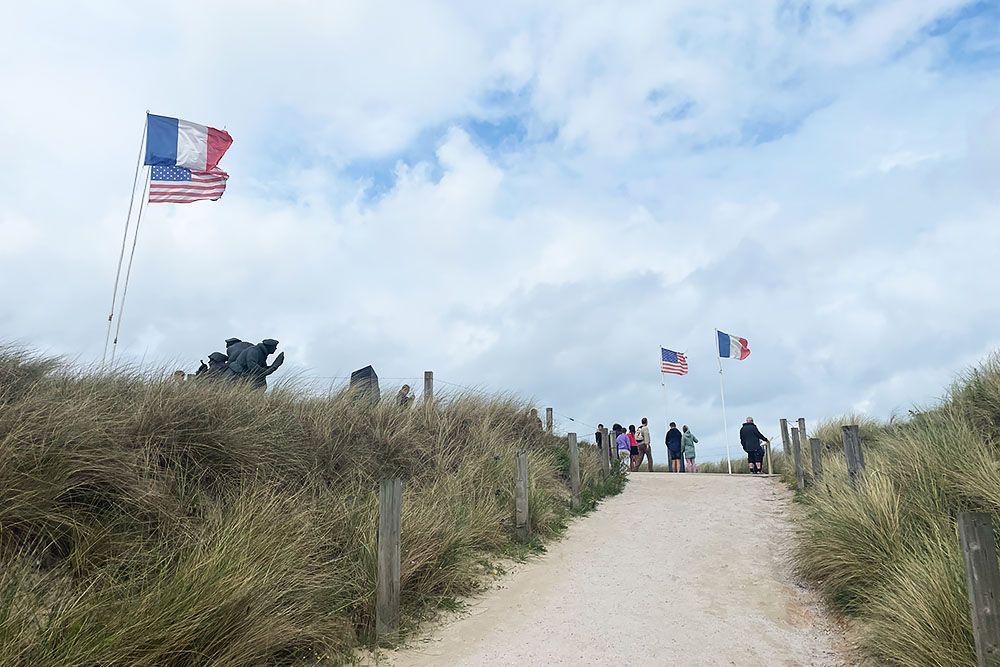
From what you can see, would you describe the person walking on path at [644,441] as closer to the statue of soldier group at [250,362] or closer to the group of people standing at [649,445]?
the group of people standing at [649,445]

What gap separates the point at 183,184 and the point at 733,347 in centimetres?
2186

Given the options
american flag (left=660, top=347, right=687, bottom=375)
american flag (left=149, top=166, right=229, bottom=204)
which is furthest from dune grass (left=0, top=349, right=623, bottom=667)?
american flag (left=660, top=347, right=687, bottom=375)

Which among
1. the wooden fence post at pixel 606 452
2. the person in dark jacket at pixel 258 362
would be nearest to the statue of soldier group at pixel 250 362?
the person in dark jacket at pixel 258 362

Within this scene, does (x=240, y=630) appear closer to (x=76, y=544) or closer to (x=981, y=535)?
(x=76, y=544)

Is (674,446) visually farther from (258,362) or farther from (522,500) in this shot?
(258,362)

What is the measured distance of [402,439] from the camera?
11.8 meters

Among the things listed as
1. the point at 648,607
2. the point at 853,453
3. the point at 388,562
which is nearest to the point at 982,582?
the point at 648,607

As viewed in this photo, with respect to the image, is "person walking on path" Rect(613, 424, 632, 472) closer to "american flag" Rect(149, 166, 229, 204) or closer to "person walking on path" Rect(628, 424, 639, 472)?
"person walking on path" Rect(628, 424, 639, 472)

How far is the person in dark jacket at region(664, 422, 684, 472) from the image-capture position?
24.5 metres

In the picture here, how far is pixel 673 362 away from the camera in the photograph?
94.5 ft

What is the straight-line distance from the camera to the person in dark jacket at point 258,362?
43.5 feet

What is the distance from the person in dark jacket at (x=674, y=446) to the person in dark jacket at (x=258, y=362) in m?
15.2

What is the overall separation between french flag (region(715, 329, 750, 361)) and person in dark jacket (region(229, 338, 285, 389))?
67.1ft

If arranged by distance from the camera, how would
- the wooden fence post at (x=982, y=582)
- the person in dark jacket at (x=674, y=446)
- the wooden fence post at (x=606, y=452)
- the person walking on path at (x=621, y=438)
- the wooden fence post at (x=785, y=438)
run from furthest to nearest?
1. the person in dark jacket at (x=674, y=446)
2. the person walking on path at (x=621, y=438)
3. the wooden fence post at (x=785, y=438)
4. the wooden fence post at (x=606, y=452)
5. the wooden fence post at (x=982, y=582)
